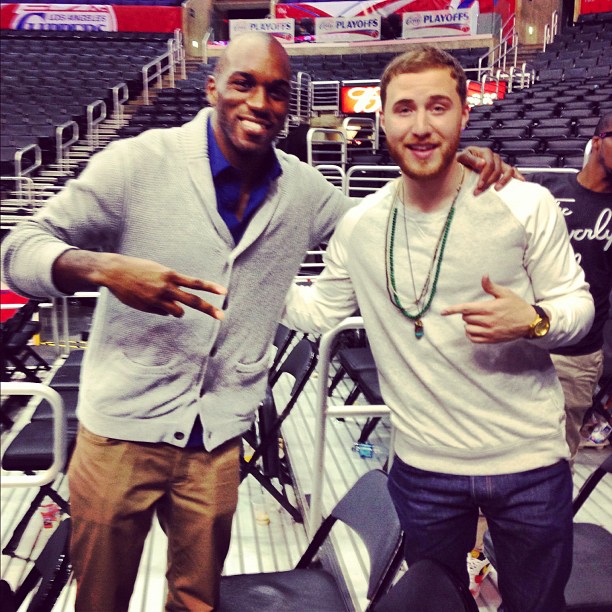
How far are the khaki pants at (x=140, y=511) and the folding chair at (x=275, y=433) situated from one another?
1.14 meters

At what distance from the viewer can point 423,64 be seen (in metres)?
1.13

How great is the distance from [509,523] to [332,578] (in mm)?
632

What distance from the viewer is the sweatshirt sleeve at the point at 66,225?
1101 millimetres

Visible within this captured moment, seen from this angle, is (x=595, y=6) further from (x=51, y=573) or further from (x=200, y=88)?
(x=51, y=573)

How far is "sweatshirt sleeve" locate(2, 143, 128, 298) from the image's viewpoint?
43.3 inches

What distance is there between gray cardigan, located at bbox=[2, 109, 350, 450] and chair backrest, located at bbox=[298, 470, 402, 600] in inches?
13.8

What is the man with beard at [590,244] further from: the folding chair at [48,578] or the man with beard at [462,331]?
the folding chair at [48,578]

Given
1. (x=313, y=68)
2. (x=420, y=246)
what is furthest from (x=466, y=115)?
(x=313, y=68)

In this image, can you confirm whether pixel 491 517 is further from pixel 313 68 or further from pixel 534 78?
pixel 313 68

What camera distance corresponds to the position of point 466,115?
1193 mm

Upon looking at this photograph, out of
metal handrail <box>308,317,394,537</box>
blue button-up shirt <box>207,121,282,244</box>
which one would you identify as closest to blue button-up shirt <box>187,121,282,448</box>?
blue button-up shirt <box>207,121,282,244</box>

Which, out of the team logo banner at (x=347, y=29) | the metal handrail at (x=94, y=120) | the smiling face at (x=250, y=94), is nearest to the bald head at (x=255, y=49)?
the smiling face at (x=250, y=94)

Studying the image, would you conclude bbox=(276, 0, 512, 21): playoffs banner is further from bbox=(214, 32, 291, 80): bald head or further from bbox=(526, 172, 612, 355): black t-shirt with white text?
bbox=(214, 32, 291, 80): bald head

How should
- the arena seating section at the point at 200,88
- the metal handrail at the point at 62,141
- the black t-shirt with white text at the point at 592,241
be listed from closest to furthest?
the black t-shirt with white text at the point at 592,241 → the arena seating section at the point at 200,88 → the metal handrail at the point at 62,141
